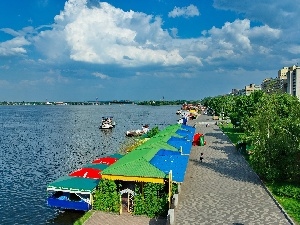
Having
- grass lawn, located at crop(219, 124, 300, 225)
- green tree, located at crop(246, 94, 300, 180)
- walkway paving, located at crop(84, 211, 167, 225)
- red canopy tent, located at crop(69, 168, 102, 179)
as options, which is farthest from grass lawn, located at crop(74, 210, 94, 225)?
green tree, located at crop(246, 94, 300, 180)

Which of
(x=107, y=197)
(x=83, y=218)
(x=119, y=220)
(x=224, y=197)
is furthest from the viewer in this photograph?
(x=224, y=197)

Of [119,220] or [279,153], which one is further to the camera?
[279,153]

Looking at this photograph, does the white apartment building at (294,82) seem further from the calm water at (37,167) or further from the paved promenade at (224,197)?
the paved promenade at (224,197)

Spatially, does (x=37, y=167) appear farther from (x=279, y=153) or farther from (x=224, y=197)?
(x=279, y=153)

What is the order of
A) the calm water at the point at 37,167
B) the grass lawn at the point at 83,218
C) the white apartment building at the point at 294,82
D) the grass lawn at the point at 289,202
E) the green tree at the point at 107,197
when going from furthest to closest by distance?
the white apartment building at the point at 294,82 → the calm water at the point at 37,167 → the green tree at the point at 107,197 → the grass lawn at the point at 83,218 → the grass lawn at the point at 289,202

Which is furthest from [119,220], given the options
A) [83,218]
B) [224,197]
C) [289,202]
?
[289,202]

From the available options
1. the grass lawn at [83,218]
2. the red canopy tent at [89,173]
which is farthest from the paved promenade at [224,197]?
the red canopy tent at [89,173]

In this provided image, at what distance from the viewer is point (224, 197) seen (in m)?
21.8

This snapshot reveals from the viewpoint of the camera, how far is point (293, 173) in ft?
80.1

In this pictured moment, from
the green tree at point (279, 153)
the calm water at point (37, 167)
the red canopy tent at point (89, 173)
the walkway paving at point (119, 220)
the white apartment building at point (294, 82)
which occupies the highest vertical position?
the white apartment building at point (294, 82)

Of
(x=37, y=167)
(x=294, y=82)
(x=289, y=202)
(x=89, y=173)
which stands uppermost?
(x=294, y=82)

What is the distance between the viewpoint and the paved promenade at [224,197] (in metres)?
18.1

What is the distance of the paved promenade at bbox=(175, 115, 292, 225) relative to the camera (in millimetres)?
18125

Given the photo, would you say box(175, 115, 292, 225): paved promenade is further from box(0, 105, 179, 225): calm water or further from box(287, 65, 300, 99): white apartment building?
box(287, 65, 300, 99): white apartment building
